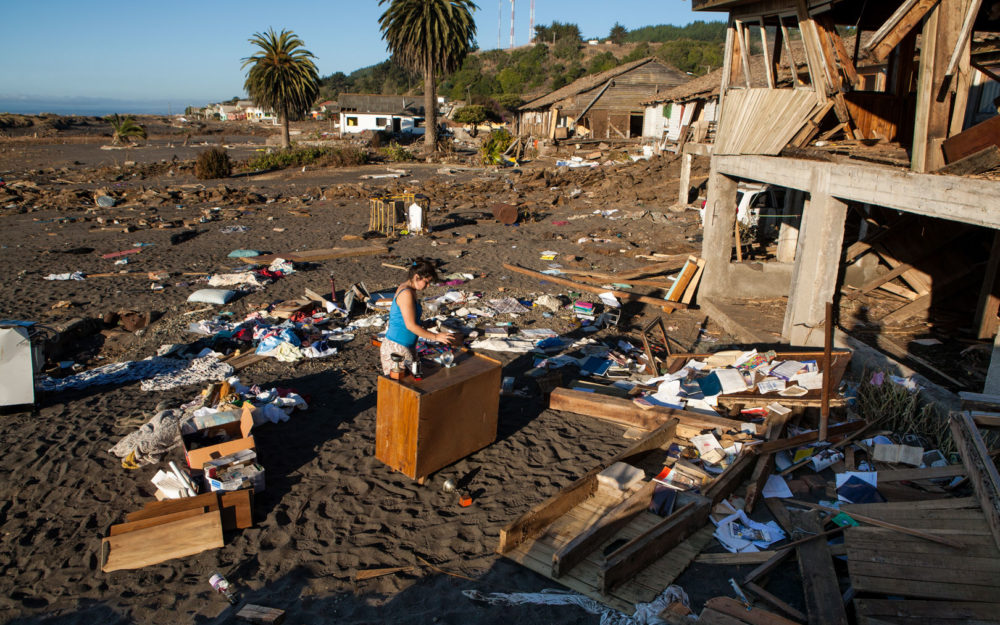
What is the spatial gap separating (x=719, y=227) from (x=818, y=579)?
7.56 meters

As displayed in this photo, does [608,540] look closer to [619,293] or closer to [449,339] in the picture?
[449,339]

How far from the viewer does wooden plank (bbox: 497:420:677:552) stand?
4.38 m

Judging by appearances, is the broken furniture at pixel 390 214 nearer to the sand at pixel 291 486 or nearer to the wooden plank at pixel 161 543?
the sand at pixel 291 486

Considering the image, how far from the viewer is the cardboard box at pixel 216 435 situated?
207 inches

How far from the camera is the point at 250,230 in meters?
17.4

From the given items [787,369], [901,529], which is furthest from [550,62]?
[901,529]

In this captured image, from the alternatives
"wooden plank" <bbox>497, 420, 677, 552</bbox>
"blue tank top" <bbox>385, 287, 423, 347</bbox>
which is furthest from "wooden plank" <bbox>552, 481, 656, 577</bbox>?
"blue tank top" <bbox>385, 287, 423, 347</bbox>

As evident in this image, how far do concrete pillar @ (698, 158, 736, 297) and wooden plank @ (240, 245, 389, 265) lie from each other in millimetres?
7817

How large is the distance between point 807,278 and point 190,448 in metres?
7.29

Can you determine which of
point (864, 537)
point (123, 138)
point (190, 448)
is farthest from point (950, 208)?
point (123, 138)

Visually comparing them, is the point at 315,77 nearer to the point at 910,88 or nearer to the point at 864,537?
the point at 910,88

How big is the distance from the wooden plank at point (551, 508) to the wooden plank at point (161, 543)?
215 centimetres

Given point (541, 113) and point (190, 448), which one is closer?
point (190, 448)

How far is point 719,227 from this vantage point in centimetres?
1044
